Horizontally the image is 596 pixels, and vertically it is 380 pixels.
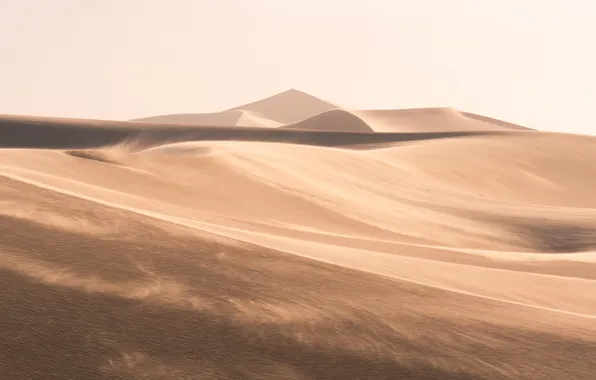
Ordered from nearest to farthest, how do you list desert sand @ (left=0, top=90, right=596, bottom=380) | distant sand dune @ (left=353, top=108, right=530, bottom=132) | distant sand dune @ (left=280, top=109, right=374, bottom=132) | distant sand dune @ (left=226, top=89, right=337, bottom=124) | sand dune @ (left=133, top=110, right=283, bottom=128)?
desert sand @ (left=0, top=90, right=596, bottom=380), distant sand dune @ (left=280, top=109, right=374, bottom=132), distant sand dune @ (left=353, top=108, right=530, bottom=132), sand dune @ (left=133, top=110, right=283, bottom=128), distant sand dune @ (left=226, top=89, right=337, bottom=124)

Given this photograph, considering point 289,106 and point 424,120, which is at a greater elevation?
point 424,120

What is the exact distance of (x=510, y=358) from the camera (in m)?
4.82

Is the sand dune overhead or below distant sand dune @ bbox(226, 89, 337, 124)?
below

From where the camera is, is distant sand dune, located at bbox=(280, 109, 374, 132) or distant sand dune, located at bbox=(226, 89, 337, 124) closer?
distant sand dune, located at bbox=(280, 109, 374, 132)

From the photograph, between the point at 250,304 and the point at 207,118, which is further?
the point at 207,118

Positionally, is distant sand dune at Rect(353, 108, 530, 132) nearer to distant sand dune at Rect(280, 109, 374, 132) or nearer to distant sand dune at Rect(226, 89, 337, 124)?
distant sand dune at Rect(280, 109, 374, 132)

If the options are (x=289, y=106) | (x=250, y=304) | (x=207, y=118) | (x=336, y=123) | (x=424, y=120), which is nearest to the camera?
(x=250, y=304)

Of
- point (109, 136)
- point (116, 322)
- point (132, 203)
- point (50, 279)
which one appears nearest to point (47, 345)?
point (116, 322)

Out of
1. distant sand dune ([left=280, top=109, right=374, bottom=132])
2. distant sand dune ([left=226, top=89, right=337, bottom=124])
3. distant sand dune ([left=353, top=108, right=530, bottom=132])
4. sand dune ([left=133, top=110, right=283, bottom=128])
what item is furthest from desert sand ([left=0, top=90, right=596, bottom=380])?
distant sand dune ([left=226, top=89, right=337, bottom=124])

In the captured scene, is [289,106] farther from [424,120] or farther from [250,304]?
[250,304]

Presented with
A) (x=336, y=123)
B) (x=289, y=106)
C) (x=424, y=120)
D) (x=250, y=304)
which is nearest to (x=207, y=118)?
(x=289, y=106)

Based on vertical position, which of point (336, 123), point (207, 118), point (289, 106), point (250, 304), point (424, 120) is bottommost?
point (207, 118)

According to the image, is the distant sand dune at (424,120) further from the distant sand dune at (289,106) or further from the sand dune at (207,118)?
the distant sand dune at (289,106)

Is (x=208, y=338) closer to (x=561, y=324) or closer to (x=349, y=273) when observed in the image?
(x=349, y=273)
